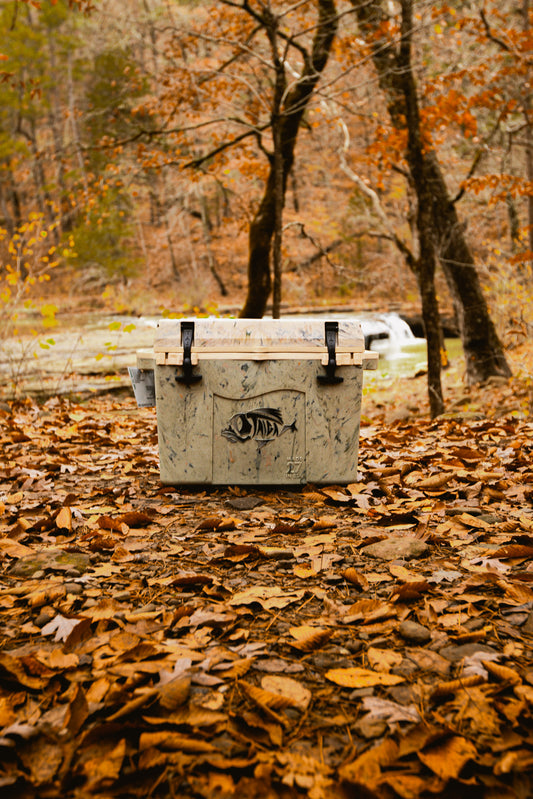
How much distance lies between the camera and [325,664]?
1.66m

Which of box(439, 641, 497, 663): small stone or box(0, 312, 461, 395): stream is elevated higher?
box(0, 312, 461, 395): stream

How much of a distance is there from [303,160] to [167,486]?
85.1 ft

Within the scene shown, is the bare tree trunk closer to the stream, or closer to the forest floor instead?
the stream

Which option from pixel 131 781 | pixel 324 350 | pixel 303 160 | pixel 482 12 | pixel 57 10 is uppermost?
pixel 57 10

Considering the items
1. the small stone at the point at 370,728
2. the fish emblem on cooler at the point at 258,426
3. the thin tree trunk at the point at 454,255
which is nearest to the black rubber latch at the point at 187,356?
the fish emblem on cooler at the point at 258,426

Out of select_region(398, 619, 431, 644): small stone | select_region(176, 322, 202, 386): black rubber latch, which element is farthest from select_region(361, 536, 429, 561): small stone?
select_region(176, 322, 202, 386): black rubber latch

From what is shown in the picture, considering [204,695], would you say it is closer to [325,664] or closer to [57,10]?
[325,664]

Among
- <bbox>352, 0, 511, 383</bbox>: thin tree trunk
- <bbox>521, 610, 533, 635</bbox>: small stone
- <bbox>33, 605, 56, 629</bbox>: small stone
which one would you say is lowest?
<bbox>33, 605, 56, 629</bbox>: small stone

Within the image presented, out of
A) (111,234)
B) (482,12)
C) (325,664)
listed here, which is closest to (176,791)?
(325,664)

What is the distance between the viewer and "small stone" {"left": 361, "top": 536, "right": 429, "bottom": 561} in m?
2.38

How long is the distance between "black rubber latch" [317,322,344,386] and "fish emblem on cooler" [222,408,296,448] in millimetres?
286

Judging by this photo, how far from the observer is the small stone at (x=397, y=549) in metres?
2.38

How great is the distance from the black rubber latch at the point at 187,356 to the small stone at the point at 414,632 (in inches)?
68.4

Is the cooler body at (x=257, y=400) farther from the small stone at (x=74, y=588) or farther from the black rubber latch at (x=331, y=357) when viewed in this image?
the small stone at (x=74, y=588)
